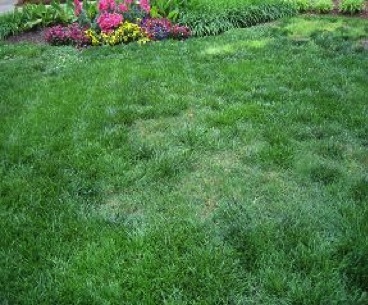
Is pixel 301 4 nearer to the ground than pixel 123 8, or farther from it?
nearer to the ground

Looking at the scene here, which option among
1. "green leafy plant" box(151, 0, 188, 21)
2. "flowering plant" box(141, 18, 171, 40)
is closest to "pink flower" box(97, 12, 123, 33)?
"flowering plant" box(141, 18, 171, 40)

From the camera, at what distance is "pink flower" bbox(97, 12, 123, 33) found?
8812mm

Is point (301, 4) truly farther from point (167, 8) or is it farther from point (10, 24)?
point (10, 24)

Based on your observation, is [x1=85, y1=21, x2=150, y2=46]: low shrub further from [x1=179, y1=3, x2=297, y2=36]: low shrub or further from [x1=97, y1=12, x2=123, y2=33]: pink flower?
[x1=179, y1=3, x2=297, y2=36]: low shrub

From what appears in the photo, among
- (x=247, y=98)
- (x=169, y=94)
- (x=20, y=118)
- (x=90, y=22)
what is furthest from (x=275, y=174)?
(x=90, y=22)

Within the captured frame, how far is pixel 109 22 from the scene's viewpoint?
880 cm

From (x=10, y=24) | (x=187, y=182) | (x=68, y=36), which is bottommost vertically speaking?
(x=187, y=182)

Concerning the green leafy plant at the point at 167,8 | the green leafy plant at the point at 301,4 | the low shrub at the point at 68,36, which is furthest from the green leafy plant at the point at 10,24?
the green leafy plant at the point at 301,4

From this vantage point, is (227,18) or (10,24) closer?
(227,18)

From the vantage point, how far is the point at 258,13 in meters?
9.84

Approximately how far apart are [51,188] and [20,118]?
1.60 m

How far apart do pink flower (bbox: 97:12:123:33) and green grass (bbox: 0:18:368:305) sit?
1.94m

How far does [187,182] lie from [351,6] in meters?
7.83

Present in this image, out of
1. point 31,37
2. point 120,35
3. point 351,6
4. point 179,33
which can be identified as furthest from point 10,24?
point 351,6
